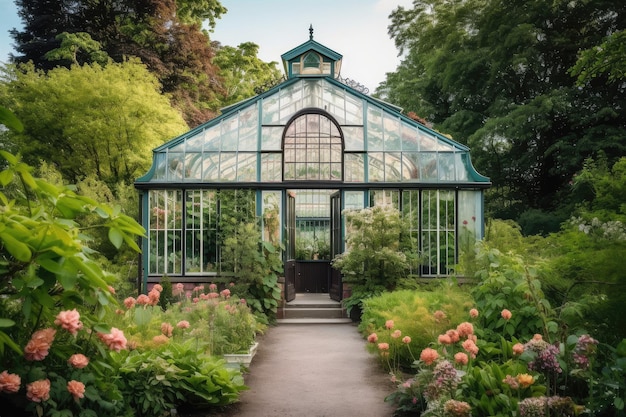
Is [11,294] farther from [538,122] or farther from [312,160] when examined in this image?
[538,122]

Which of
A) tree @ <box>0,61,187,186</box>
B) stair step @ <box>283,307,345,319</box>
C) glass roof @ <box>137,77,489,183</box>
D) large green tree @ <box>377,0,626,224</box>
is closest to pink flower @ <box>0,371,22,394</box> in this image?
stair step @ <box>283,307,345,319</box>

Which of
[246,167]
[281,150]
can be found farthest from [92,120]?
[281,150]

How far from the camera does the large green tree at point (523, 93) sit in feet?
66.0

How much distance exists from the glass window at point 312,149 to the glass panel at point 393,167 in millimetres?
1069

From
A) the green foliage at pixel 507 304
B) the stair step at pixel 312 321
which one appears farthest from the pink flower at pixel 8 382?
the stair step at pixel 312 321

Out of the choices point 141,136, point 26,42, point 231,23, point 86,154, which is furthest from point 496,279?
point 231,23

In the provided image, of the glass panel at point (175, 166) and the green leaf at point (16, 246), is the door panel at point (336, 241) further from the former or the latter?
the green leaf at point (16, 246)

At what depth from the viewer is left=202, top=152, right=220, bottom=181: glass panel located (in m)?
14.2

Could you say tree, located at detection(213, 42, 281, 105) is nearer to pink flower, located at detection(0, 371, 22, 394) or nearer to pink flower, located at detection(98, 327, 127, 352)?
pink flower, located at detection(98, 327, 127, 352)

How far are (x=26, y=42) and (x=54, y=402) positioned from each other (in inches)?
969

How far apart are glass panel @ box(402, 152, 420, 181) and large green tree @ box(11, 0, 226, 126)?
12146mm

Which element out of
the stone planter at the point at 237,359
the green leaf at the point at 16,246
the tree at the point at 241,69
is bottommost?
the stone planter at the point at 237,359

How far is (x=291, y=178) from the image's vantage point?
1427 centimetres

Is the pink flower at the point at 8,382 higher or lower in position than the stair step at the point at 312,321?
higher
